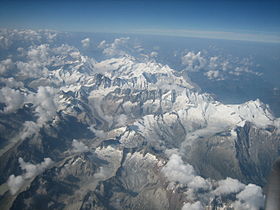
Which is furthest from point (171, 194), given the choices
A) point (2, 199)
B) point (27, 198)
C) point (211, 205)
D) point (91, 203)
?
point (2, 199)

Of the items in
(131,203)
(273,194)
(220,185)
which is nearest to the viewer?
(273,194)

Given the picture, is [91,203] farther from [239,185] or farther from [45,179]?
[239,185]

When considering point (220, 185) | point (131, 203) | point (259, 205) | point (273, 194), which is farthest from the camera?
point (220, 185)

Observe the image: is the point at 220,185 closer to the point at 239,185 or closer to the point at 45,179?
the point at 239,185

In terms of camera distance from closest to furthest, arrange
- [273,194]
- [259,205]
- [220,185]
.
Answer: [273,194]
[259,205]
[220,185]

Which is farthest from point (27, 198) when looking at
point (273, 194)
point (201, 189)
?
point (273, 194)

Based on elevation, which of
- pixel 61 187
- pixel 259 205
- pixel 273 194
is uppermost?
pixel 273 194

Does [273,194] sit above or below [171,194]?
above

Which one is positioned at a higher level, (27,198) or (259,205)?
(259,205)

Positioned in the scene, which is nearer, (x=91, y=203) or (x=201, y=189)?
(x=91, y=203)
